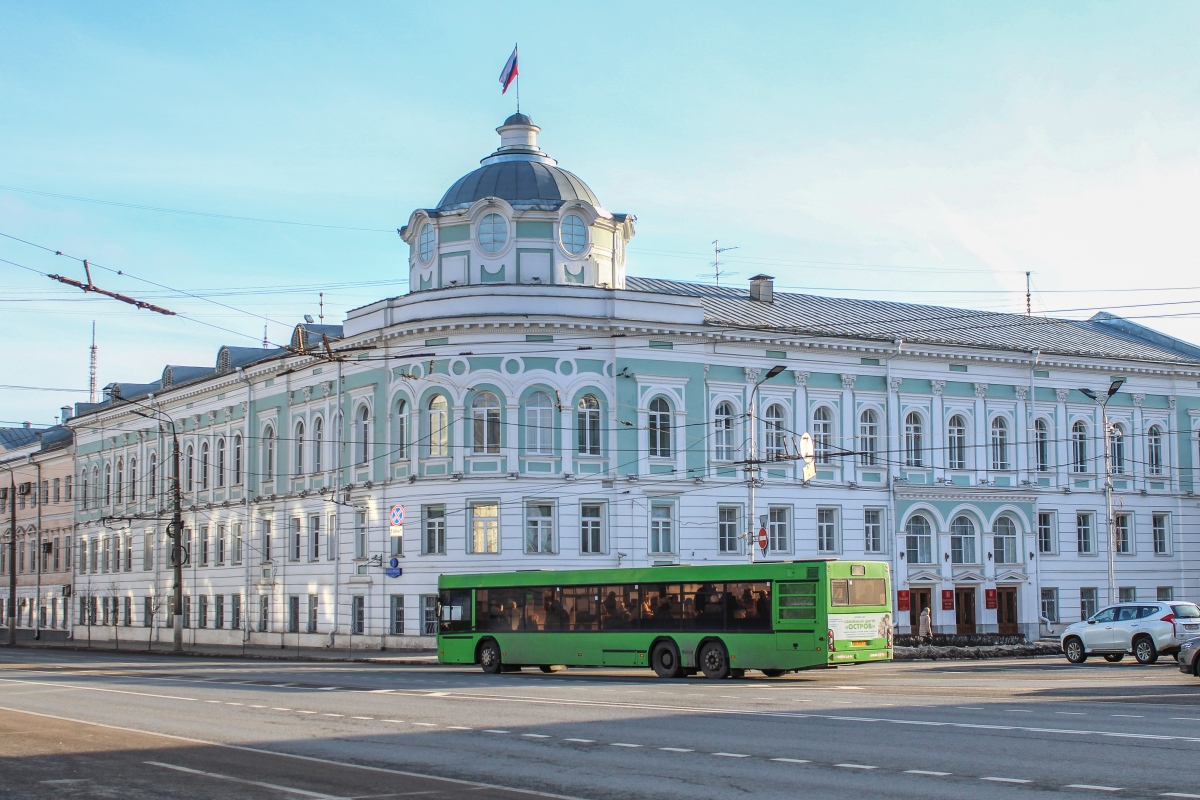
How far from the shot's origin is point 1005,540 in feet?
185

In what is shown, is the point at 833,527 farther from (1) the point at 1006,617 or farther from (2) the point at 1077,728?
(2) the point at 1077,728

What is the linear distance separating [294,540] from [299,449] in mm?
3653

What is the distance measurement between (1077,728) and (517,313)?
31054 mm

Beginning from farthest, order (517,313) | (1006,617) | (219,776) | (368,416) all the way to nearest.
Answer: (1006,617) → (368,416) → (517,313) → (219,776)

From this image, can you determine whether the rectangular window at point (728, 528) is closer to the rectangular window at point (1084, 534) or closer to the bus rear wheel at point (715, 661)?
the rectangular window at point (1084, 534)

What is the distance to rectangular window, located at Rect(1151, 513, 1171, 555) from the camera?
60125 millimetres

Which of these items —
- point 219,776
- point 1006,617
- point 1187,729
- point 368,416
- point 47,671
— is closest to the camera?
point 219,776

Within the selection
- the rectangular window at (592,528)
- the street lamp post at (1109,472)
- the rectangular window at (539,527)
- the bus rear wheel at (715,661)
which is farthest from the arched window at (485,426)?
the street lamp post at (1109,472)

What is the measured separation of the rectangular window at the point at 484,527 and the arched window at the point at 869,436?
1501cm

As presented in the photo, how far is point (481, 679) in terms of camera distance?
32938 millimetres

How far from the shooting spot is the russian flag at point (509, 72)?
51438 millimetres

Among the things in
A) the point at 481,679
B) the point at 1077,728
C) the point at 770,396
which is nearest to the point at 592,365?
the point at 770,396

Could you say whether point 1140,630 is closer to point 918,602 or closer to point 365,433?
point 918,602

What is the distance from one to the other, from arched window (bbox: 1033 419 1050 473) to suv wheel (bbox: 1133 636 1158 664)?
22.3m
